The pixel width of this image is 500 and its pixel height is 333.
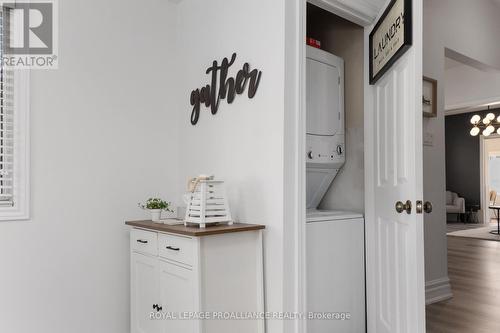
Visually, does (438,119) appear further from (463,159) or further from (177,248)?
(463,159)

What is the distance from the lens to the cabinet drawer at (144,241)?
223 cm

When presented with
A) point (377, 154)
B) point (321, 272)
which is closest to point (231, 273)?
point (321, 272)

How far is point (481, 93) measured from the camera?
6109 millimetres

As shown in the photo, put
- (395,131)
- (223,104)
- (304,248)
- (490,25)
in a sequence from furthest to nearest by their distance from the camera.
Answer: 1. (490,25)
2. (223,104)
3. (395,131)
4. (304,248)

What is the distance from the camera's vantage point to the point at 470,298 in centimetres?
340

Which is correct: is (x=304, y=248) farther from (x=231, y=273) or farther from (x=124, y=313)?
(x=124, y=313)

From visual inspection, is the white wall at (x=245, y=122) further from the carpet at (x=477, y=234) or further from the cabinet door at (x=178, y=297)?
the carpet at (x=477, y=234)

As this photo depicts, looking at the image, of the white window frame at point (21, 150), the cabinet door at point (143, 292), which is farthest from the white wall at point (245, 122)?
the white window frame at point (21, 150)

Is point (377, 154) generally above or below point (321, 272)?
above

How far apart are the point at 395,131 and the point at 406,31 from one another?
57cm

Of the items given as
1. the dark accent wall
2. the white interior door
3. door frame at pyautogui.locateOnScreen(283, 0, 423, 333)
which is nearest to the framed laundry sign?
the white interior door

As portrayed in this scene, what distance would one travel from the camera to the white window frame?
221 centimetres

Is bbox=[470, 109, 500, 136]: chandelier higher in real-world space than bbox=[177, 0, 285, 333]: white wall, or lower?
higher

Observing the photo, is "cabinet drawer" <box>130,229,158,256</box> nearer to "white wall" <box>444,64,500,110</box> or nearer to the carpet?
"white wall" <box>444,64,500,110</box>
